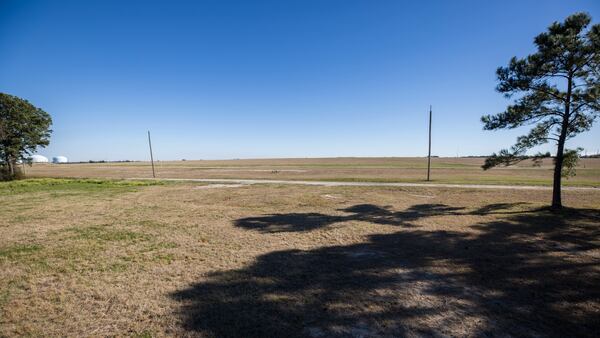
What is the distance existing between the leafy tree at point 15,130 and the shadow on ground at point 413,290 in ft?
138

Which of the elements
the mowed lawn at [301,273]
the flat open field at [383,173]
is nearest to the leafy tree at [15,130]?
the flat open field at [383,173]

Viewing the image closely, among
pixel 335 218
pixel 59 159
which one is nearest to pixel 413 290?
pixel 335 218

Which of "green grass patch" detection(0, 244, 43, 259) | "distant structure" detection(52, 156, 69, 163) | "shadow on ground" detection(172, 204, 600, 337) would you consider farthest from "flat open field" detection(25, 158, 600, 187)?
"distant structure" detection(52, 156, 69, 163)

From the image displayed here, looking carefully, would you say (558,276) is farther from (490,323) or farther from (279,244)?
(279,244)

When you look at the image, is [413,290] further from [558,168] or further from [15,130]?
[15,130]

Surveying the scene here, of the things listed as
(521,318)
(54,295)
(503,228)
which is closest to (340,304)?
(521,318)

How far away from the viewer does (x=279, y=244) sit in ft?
25.5

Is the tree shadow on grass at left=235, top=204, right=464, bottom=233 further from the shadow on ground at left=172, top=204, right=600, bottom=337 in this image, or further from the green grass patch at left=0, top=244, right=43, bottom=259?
the green grass patch at left=0, top=244, right=43, bottom=259

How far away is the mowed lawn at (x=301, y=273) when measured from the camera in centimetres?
385

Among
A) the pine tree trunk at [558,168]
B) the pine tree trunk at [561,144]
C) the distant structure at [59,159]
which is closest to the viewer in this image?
the pine tree trunk at [561,144]

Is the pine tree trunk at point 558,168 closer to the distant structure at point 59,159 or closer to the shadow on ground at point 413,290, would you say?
the shadow on ground at point 413,290

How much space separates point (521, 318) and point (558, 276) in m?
2.73

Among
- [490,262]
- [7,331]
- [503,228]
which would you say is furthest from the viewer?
[503,228]

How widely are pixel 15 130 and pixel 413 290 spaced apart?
153ft
